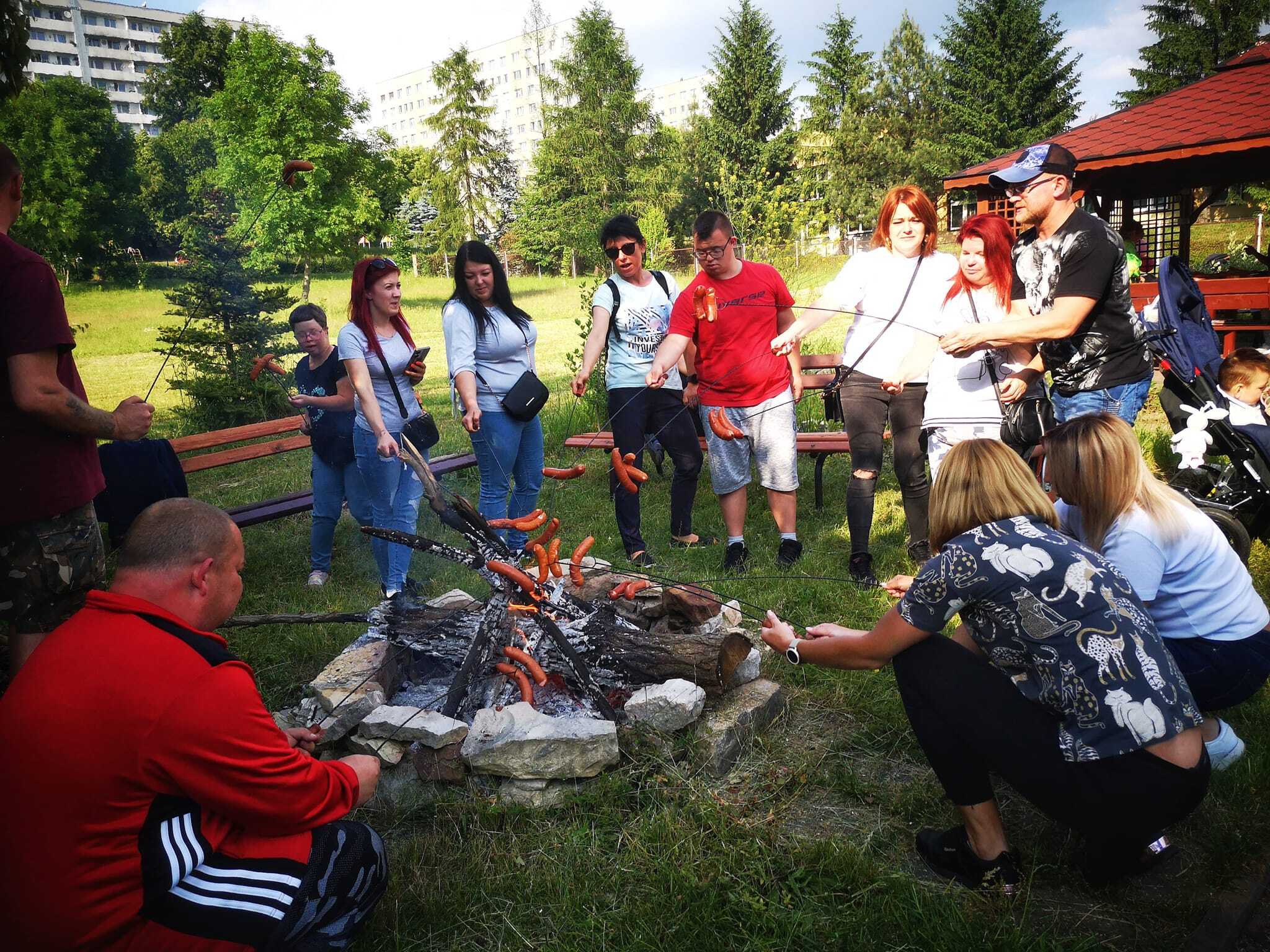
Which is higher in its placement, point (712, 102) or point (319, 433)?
point (712, 102)

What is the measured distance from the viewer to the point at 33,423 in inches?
111

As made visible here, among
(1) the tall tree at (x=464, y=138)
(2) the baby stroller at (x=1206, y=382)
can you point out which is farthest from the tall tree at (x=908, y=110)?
(2) the baby stroller at (x=1206, y=382)

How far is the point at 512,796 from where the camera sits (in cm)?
286

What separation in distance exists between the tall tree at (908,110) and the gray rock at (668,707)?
3780cm

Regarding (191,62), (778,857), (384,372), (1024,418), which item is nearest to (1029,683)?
(778,857)

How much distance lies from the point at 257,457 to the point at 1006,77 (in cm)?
3670

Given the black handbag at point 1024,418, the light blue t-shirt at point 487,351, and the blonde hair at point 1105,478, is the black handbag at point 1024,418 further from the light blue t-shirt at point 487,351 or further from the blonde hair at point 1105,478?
the light blue t-shirt at point 487,351

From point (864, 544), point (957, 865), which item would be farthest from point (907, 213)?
point (957, 865)

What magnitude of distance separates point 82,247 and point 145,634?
412 inches

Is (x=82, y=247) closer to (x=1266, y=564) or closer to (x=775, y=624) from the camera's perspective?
(x=775, y=624)

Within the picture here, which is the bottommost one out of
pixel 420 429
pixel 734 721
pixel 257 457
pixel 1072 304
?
pixel 734 721

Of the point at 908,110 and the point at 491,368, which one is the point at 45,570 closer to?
the point at 491,368

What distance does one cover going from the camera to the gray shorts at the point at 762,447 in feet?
15.8

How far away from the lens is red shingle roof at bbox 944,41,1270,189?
855 cm
